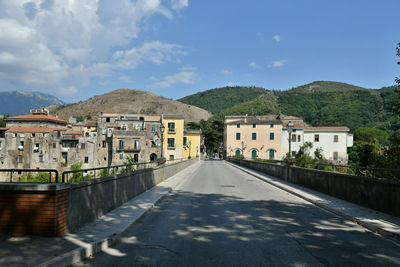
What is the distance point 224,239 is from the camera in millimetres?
6469

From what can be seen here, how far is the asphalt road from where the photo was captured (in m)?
5.17

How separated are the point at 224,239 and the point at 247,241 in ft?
1.57

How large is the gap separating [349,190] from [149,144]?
6272 cm

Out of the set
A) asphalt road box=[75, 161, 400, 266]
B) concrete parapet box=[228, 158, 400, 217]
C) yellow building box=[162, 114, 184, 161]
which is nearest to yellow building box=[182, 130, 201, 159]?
yellow building box=[162, 114, 184, 161]

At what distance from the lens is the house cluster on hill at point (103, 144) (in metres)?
71.7

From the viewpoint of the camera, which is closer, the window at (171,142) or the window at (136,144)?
the window at (136,144)

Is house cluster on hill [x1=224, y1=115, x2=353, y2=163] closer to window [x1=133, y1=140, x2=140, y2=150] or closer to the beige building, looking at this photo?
the beige building

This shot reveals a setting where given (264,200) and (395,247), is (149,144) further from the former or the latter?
(395,247)

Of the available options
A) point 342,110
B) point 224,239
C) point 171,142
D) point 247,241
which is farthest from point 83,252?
point 342,110

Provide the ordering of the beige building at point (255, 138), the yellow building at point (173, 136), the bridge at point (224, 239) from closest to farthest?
the bridge at point (224, 239) → the beige building at point (255, 138) → the yellow building at point (173, 136)

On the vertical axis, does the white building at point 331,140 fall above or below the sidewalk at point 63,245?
above

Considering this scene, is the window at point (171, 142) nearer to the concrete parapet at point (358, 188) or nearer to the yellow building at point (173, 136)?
the yellow building at point (173, 136)

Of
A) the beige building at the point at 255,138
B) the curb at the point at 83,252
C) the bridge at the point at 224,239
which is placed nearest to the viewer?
the curb at the point at 83,252

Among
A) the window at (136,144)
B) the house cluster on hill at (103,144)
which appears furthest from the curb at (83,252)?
the window at (136,144)
